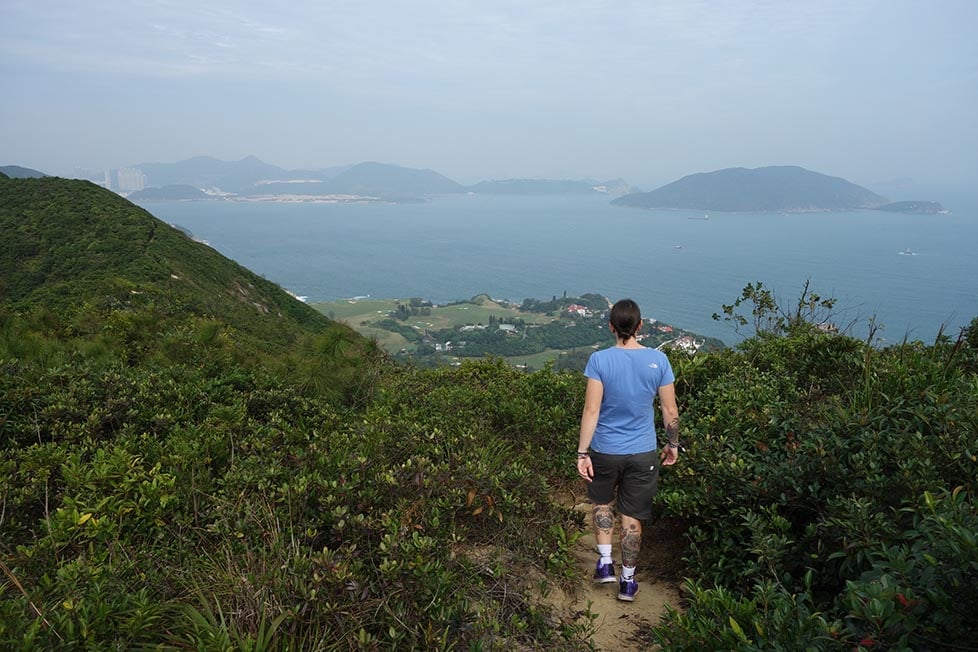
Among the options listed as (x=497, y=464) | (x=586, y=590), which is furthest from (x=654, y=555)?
(x=497, y=464)

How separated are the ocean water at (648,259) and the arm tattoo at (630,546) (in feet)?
129

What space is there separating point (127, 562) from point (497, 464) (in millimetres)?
2252

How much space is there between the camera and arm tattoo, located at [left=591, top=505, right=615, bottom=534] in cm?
356

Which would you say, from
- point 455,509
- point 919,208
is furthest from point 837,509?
point 919,208

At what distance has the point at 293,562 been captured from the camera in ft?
8.69

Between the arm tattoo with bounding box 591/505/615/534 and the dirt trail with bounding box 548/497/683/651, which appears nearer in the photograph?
the dirt trail with bounding box 548/497/683/651

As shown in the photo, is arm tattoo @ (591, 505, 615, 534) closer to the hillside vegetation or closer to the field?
the hillside vegetation

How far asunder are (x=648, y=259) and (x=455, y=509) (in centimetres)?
10894

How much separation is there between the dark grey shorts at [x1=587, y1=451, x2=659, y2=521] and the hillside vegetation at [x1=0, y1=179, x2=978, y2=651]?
19 centimetres

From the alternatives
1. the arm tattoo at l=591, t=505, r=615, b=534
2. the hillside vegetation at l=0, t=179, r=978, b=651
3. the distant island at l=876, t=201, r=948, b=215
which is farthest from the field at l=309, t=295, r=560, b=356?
the distant island at l=876, t=201, r=948, b=215

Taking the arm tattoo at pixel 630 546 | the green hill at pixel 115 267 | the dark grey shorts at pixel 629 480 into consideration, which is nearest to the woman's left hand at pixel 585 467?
the dark grey shorts at pixel 629 480

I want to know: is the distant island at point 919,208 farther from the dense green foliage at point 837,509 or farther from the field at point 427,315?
the dense green foliage at point 837,509

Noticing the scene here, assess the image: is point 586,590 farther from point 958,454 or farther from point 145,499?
point 145,499

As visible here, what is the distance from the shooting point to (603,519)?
3.56 metres
